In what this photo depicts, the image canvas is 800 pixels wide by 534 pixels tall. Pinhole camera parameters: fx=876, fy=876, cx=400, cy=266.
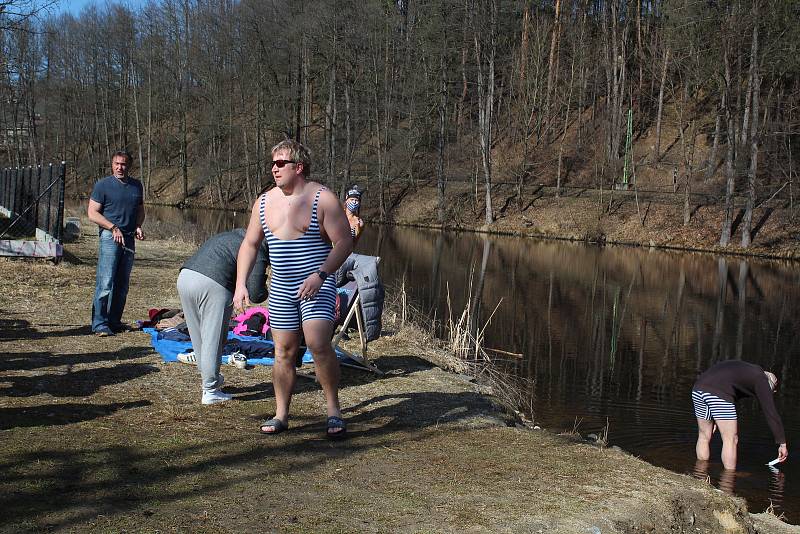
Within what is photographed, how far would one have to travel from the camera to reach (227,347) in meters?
8.28

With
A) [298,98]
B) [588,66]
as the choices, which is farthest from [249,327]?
[588,66]

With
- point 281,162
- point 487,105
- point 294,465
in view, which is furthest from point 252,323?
point 487,105

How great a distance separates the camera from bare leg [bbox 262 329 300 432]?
18.4ft

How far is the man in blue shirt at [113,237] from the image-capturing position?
881 centimetres

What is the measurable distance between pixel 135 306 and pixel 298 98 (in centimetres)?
3752

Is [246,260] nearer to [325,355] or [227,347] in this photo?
[325,355]

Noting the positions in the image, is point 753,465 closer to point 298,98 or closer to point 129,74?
point 298,98

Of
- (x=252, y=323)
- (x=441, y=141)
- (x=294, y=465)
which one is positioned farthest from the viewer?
(x=441, y=141)

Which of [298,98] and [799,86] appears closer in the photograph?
[799,86]

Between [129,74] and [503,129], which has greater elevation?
[129,74]

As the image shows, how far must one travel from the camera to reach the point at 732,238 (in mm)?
33656

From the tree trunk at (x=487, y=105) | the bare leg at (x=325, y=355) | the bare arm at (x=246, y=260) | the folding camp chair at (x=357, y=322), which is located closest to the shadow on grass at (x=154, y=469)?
the bare leg at (x=325, y=355)

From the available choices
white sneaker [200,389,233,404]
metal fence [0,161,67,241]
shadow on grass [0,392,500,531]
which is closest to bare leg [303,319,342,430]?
shadow on grass [0,392,500,531]

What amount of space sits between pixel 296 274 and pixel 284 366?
0.66m
